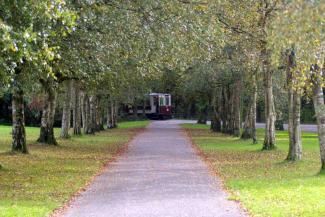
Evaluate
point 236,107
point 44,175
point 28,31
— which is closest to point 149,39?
point 44,175

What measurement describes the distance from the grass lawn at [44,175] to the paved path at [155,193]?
53 centimetres

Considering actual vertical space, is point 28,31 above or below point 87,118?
above

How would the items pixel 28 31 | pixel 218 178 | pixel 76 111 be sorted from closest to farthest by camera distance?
pixel 28 31
pixel 218 178
pixel 76 111

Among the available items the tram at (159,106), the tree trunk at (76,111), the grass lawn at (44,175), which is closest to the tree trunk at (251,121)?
the grass lawn at (44,175)

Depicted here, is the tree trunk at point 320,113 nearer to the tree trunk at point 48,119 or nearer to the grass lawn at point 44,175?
the grass lawn at point 44,175

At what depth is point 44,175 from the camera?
17.1 m

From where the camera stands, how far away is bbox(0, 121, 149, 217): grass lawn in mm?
11750

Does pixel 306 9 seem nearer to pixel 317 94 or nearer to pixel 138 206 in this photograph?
pixel 138 206

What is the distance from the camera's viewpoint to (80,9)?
15.7m

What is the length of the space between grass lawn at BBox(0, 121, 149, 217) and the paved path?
1.74ft

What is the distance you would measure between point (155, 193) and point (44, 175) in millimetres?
5074

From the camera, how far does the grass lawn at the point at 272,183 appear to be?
11070 mm

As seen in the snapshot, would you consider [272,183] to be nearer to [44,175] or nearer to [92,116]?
[44,175]

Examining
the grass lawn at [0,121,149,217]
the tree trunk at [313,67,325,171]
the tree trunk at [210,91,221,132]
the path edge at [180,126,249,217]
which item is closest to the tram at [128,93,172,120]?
the tree trunk at [210,91,221,132]
